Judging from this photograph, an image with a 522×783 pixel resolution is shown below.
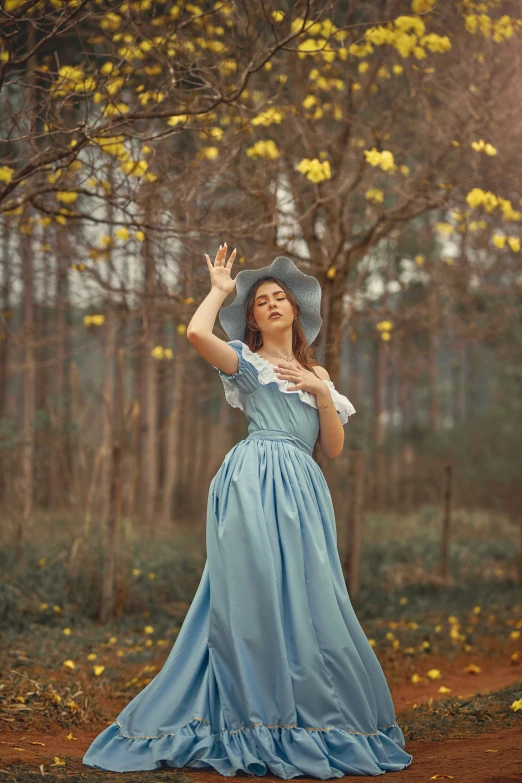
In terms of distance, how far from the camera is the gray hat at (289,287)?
3.94 meters

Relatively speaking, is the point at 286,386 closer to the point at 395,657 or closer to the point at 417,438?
the point at 395,657

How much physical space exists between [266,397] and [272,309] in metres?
0.41

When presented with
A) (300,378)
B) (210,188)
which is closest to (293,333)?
(300,378)

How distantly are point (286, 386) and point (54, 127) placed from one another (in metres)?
1.77

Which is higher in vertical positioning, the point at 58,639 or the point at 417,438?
the point at 417,438

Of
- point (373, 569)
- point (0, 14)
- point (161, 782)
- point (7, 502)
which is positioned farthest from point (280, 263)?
point (373, 569)

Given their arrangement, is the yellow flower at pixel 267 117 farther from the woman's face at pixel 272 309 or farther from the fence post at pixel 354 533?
the fence post at pixel 354 533

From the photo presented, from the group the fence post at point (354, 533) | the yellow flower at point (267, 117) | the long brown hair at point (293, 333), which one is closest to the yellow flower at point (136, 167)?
the yellow flower at point (267, 117)

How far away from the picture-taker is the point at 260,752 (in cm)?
325

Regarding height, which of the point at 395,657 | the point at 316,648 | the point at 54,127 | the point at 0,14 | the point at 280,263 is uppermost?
the point at 0,14

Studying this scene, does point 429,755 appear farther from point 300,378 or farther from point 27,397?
point 27,397

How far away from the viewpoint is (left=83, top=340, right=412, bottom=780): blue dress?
130 inches

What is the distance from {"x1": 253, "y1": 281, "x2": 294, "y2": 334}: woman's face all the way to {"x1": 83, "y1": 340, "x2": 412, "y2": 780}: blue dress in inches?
7.4

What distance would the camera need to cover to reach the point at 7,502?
7.32 meters
